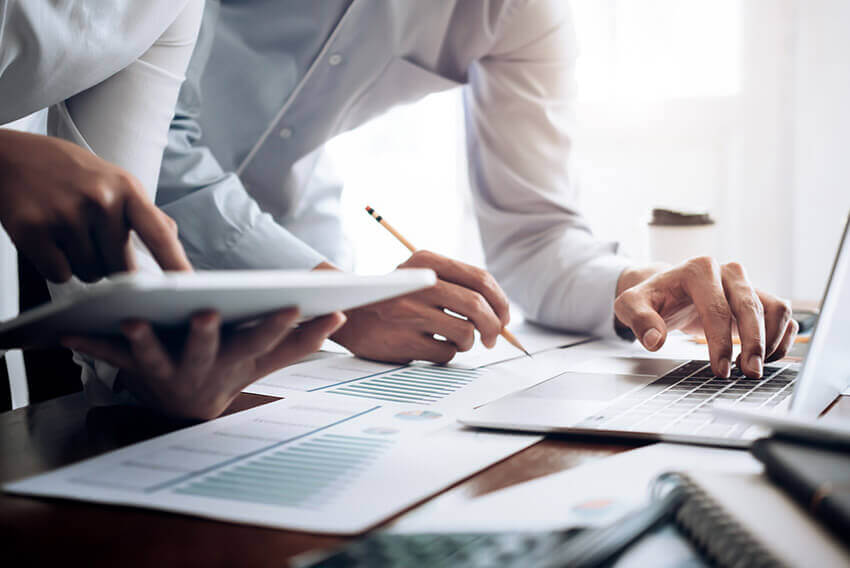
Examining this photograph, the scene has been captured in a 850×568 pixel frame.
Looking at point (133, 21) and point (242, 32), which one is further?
point (242, 32)

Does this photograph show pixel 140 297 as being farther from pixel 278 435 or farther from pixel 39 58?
pixel 39 58

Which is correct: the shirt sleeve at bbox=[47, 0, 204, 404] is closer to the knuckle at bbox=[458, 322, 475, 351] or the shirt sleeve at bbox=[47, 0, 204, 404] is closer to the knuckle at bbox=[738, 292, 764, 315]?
the knuckle at bbox=[458, 322, 475, 351]

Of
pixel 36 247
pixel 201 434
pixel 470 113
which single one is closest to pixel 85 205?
pixel 36 247

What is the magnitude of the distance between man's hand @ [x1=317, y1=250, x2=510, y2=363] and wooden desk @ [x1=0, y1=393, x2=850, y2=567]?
296mm

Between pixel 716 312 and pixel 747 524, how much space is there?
43 centimetres

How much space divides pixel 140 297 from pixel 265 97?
863 mm

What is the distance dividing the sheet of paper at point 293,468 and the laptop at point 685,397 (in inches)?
1.8

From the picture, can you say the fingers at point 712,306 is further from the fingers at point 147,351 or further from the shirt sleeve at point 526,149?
the fingers at point 147,351

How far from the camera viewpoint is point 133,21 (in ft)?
2.20

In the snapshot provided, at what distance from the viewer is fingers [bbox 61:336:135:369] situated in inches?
17.5

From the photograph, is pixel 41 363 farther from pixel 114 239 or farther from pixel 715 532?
pixel 715 532

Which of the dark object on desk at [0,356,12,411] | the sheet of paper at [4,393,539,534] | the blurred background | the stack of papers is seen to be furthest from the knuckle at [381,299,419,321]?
the blurred background

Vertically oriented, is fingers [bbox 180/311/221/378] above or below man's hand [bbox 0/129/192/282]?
below

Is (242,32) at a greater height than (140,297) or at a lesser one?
greater
